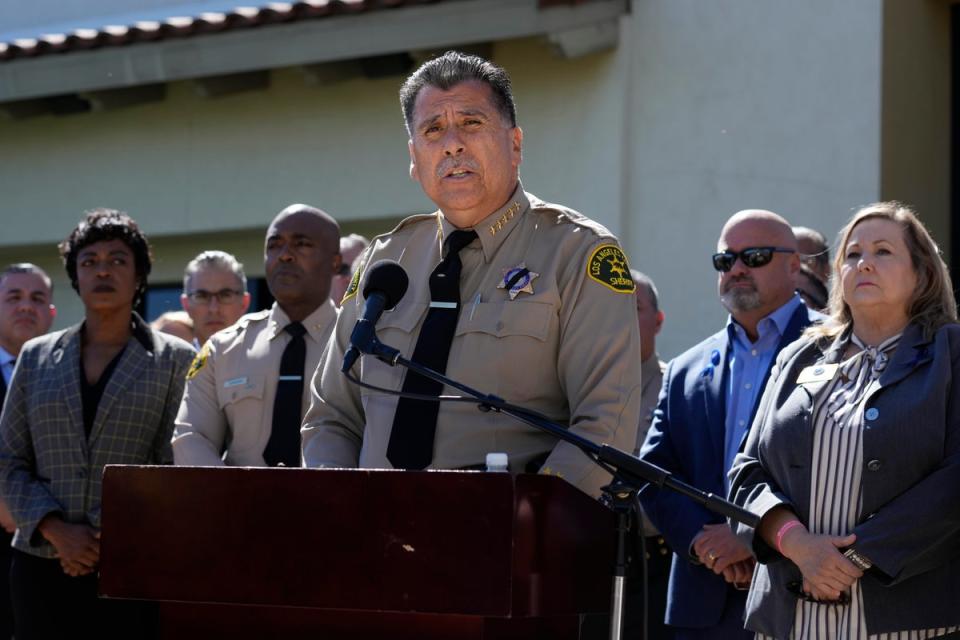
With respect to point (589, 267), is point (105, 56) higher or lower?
higher

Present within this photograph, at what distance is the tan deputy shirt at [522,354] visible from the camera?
380 cm

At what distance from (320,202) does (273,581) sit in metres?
7.19

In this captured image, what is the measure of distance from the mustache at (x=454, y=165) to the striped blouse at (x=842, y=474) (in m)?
1.40

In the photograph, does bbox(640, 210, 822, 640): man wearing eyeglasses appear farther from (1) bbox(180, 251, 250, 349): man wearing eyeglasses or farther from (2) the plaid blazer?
(1) bbox(180, 251, 250, 349): man wearing eyeglasses

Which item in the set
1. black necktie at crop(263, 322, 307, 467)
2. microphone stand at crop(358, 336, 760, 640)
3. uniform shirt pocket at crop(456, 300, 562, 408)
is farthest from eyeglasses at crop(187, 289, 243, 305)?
microphone stand at crop(358, 336, 760, 640)

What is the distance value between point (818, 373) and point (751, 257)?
4.17ft

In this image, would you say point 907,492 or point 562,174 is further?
point 562,174

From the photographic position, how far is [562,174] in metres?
9.02

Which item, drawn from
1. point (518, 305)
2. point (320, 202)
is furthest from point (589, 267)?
point (320, 202)

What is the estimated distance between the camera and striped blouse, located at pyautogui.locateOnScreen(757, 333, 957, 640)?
424 centimetres

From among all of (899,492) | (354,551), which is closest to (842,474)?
(899,492)

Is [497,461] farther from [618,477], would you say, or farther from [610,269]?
[610,269]

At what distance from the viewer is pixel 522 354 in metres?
3.88

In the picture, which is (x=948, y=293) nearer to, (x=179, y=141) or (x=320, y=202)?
(x=320, y=202)
